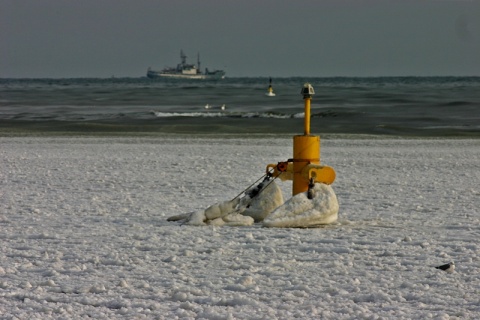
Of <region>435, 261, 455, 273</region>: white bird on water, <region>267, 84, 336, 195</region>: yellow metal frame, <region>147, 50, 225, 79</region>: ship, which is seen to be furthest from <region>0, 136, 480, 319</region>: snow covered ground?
<region>147, 50, 225, 79</region>: ship

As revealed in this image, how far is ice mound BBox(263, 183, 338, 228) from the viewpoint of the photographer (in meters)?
8.41

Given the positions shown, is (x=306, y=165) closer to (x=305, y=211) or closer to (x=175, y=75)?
(x=305, y=211)

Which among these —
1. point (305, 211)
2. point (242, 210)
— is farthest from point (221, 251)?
point (242, 210)

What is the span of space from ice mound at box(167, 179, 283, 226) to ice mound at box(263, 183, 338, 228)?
0.38 metres

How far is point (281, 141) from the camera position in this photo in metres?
23.4

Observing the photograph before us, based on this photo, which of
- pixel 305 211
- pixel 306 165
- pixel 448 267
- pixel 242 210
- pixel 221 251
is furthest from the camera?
pixel 242 210

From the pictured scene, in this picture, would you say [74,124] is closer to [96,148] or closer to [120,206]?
[96,148]

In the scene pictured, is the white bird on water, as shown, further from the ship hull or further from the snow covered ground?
the ship hull

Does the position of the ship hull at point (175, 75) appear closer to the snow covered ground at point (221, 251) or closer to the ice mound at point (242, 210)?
the snow covered ground at point (221, 251)

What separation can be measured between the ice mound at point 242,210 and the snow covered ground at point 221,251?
197mm

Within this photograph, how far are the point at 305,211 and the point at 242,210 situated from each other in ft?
2.64

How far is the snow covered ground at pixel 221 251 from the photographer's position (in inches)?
215

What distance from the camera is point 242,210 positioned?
8.91m

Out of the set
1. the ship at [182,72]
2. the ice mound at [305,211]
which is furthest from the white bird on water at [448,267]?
the ship at [182,72]
